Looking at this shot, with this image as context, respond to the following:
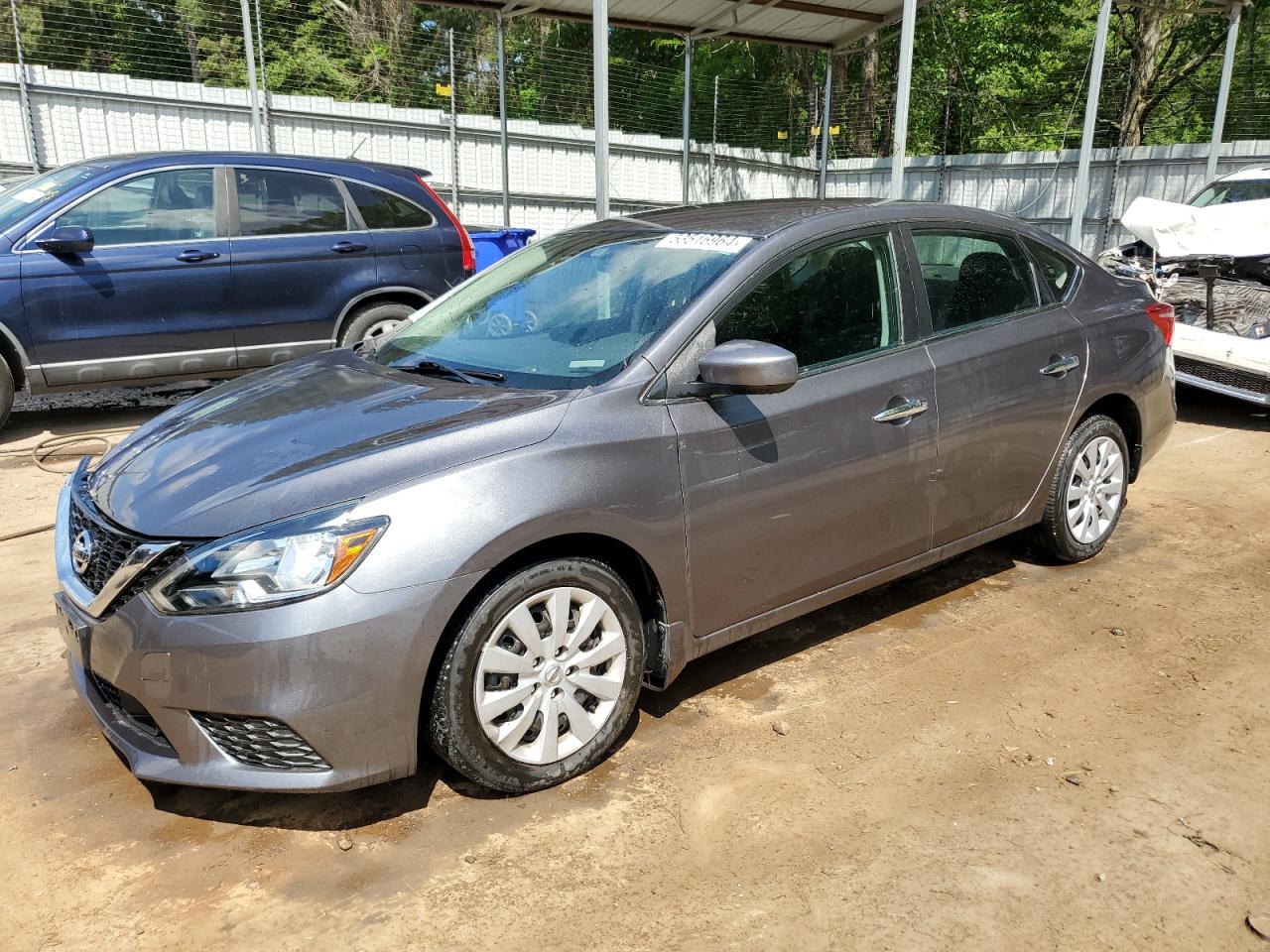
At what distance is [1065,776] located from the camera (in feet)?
10.0

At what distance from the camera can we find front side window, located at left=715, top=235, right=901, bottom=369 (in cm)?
336

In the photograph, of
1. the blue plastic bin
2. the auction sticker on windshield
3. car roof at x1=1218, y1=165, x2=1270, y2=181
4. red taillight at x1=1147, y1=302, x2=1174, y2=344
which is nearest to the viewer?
the auction sticker on windshield

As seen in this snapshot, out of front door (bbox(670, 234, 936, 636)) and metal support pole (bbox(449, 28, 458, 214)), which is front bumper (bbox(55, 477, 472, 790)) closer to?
front door (bbox(670, 234, 936, 636))

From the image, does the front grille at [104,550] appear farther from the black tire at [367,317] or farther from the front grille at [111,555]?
the black tire at [367,317]

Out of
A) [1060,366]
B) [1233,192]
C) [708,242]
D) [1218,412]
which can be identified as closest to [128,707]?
[708,242]

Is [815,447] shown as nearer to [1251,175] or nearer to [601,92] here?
[601,92]

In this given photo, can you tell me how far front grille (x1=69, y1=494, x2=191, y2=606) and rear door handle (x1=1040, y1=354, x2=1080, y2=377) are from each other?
10.9 ft

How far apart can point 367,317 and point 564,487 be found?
203 inches

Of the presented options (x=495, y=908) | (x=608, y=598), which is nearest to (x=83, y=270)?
(x=608, y=598)

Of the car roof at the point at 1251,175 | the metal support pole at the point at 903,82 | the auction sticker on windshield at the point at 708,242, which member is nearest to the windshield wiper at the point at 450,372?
the auction sticker on windshield at the point at 708,242

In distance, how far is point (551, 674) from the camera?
9.38 feet

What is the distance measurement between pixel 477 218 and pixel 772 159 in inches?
250

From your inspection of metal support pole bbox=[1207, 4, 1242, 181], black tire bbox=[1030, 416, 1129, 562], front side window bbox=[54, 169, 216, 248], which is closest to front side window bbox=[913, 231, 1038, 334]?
black tire bbox=[1030, 416, 1129, 562]

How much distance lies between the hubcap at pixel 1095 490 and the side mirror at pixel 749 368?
2.05 metres
